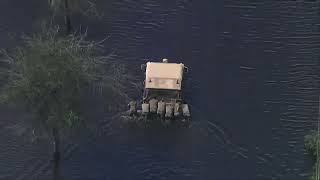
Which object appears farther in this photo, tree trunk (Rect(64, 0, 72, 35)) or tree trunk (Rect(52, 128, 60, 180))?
tree trunk (Rect(64, 0, 72, 35))

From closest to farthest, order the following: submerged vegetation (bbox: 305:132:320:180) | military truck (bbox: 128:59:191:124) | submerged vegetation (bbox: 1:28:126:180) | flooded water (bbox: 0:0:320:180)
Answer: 1. submerged vegetation (bbox: 1:28:126:180)
2. submerged vegetation (bbox: 305:132:320:180)
3. flooded water (bbox: 0:0:320:180)
4. military truck (bbox: 128:59:191:124)

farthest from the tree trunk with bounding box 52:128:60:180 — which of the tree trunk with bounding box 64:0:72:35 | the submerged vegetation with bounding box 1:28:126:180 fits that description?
the tree trunk with bounding box 64:0:72:35

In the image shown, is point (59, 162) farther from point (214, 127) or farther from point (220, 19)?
point (220, 19)

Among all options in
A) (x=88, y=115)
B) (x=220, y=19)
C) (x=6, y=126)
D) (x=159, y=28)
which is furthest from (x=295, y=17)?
(x=6, y=126)

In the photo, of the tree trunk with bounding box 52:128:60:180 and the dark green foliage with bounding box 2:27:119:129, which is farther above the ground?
the dark green foliage with bounding box 2:27:119:129

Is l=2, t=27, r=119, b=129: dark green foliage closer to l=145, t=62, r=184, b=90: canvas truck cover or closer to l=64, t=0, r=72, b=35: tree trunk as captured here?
l=145, t=62, r=184, b=90: canvas truck cover

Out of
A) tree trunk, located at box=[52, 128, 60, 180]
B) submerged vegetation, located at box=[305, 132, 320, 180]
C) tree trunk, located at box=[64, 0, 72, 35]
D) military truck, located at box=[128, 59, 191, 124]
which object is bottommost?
tree trunk, located at box=[52, 128, 60, 180]

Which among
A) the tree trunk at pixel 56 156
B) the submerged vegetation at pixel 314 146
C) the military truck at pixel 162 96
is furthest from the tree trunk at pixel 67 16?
the submerged vegetation at pixel 314 146

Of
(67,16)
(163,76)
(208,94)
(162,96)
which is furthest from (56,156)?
(67,16)
